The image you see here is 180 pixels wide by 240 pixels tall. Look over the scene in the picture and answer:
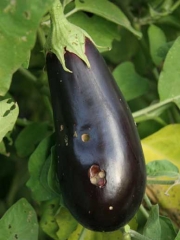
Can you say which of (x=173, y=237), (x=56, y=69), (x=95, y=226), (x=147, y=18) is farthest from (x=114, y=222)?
(x=147, y=18)

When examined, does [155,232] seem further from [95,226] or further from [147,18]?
[147,18]

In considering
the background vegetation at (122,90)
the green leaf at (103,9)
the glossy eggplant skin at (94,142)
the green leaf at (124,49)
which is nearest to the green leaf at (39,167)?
the background vegetation at (122,90)

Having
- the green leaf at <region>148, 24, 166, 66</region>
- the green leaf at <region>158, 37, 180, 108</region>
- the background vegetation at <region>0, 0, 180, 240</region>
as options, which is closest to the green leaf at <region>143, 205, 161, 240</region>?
the background vegetation at <region>0, 0, 180, 240</region>

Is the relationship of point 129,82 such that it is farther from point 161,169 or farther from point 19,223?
point 19,223

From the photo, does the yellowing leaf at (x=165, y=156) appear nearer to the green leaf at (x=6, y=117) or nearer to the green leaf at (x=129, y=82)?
the green leaf at (x=129, y=82)

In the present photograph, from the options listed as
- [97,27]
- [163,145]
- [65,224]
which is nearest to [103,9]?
[97,27]

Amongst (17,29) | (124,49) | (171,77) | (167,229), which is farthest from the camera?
(124,49)
